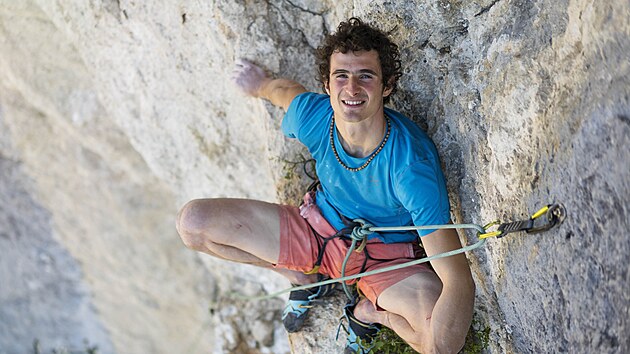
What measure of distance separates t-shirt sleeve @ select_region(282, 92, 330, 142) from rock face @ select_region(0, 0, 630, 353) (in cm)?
33

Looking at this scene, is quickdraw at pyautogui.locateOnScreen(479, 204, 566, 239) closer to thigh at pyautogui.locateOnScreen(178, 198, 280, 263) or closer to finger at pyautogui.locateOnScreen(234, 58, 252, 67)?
thigh at pyautogui.locateOnScreen(178, 198, 280, 263)

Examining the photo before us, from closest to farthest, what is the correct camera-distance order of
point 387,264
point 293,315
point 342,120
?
1. point 342,120
2. point 387,264
3. point 293,315

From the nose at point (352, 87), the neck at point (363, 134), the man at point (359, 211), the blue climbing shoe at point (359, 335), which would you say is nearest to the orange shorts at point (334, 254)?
the man at point (359, 211)

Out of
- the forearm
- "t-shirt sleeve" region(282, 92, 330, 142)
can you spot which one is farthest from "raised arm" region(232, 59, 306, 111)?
"t-shirt sleeve" region(282, 92, 330, 142)

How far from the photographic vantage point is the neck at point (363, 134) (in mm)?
2643

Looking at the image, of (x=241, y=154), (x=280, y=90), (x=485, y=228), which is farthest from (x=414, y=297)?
(x=241, y=154)

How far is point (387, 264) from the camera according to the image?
294 cm

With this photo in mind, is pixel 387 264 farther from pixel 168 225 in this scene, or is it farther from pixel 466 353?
pixel 168 225

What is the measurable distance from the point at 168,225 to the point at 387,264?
2690 millimetres

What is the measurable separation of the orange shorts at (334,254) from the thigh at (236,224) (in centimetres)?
5

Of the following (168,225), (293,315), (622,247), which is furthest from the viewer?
(168,225)

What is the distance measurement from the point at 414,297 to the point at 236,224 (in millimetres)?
779

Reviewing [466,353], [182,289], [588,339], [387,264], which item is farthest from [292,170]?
[182,289]

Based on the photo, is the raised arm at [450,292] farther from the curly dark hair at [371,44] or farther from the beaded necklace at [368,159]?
the curly dark hair at [371,44]
